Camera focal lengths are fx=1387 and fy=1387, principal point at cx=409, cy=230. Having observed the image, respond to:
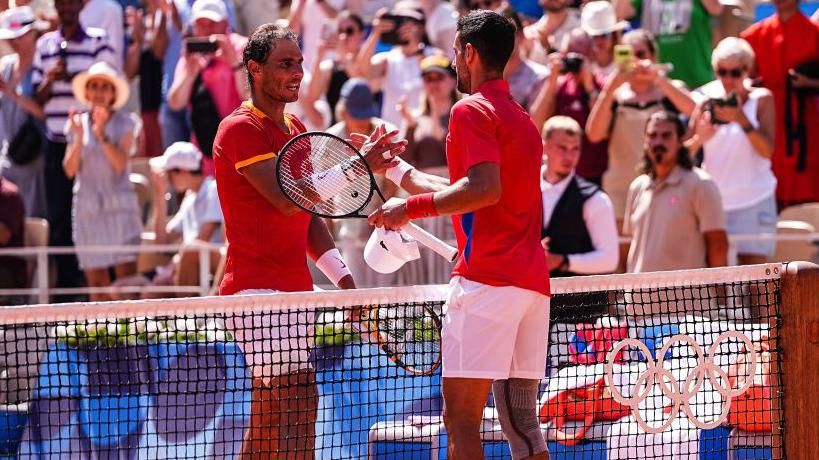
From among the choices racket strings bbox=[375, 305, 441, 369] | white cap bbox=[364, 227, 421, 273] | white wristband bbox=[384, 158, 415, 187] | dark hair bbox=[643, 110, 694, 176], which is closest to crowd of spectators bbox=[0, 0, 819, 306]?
dark hair bbox=[643, 110, 694, 176]

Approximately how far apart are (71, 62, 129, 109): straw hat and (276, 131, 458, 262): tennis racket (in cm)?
603

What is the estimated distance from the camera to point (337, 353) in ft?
24.6

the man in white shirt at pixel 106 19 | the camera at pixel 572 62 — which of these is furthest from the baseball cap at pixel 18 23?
the camera at pixel 572 62

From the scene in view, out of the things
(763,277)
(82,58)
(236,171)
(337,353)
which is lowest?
(337,353)

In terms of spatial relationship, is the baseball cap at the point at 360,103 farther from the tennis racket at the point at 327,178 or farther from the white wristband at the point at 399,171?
the tennis racket at the point at 327,178

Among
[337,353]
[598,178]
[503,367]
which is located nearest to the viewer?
[503,367]

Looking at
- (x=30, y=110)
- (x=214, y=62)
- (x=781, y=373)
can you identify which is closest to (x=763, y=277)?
(x=781, y=373)

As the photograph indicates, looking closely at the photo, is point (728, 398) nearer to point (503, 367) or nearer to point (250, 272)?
point (503, 367)

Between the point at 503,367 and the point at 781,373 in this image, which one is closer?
the point at 503,367

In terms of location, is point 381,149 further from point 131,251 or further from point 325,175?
point 131,251

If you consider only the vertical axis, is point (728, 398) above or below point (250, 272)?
below

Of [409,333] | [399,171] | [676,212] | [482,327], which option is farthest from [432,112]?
[482,327]

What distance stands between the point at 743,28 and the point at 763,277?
604cm

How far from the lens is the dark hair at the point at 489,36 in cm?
532
